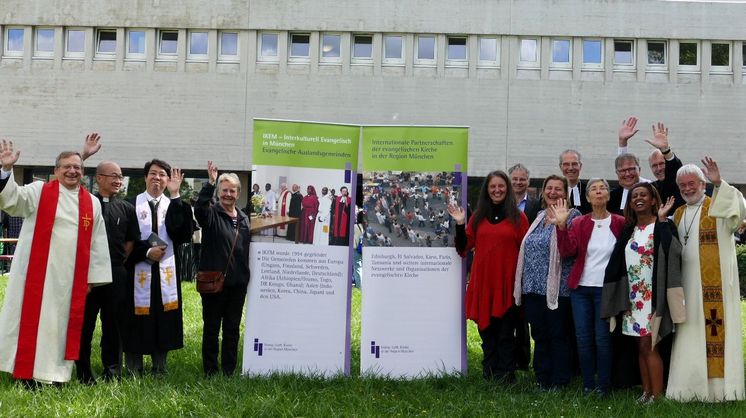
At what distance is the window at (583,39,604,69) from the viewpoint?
104ft

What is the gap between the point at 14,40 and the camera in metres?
31.7

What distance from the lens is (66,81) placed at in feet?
102

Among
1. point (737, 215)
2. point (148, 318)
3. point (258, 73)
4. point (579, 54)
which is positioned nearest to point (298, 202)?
point (148, 318)

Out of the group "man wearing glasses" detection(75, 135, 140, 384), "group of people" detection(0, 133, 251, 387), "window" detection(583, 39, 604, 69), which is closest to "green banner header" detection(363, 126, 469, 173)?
"group of people" detection(0, 133, 251, 387)

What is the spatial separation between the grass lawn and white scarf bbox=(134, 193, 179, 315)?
0.69 m

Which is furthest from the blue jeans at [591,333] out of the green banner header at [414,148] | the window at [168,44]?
the window at [168,44]

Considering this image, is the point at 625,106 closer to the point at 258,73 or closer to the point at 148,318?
the point at 258,73

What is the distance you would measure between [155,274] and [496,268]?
10.6 ft

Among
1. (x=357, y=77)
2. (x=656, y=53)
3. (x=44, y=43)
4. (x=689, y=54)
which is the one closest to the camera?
(x=357, y=77)

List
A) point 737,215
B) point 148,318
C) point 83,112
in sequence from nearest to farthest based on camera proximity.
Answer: point 737,215
point 148,318
point 83,112

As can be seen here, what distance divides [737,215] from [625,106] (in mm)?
26950

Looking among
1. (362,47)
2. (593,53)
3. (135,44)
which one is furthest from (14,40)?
(593,53)

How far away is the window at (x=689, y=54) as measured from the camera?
105 feet

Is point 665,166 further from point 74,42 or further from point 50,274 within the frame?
point 74,42
